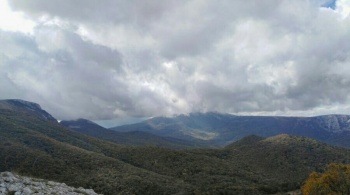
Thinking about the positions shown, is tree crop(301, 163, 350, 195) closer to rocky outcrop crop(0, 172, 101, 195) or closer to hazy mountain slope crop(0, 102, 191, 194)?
hazy mountain slope crop(0, 102, 191, 194)

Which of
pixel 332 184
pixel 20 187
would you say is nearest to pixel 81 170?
pixel 332 184

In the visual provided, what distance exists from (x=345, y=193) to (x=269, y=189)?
198 feet

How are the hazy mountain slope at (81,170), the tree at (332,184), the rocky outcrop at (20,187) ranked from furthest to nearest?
1. the hazy mountain slope at (81,170)
2. the tree at (332,184)
3. the rocky outcrop at (20,187)

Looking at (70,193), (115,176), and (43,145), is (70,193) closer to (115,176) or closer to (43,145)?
(115,176)

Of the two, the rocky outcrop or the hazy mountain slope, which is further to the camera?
the hazy mountain slope

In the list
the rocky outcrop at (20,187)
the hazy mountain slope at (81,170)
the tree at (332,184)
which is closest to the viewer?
the rocky outcrop at (20,187)

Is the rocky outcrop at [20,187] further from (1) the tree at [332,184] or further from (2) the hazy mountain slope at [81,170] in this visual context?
(1) the tree at [332,184]

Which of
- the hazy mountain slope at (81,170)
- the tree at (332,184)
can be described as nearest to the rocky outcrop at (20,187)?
the hazy mountain slope at (81,170)

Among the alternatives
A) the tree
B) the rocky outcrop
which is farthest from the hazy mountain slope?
the rocky outcrop

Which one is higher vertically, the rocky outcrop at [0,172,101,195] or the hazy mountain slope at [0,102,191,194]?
the rocky outcrop at [0,172,101,195]

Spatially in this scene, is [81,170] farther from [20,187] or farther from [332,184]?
[20,187]

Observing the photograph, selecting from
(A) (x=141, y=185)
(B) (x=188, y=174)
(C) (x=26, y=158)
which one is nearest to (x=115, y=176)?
(A) (x=141, y=185)

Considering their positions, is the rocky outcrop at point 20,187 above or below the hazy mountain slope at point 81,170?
above

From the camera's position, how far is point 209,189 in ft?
481
